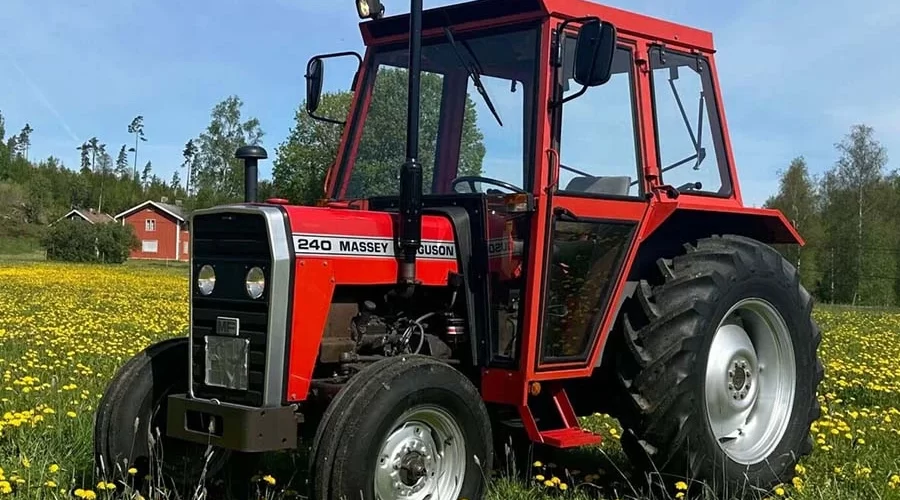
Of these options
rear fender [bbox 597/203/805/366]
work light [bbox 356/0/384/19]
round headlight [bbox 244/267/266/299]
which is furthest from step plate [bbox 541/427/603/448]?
work light [bbox 356/0/384/19]

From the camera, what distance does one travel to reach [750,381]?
5582mm

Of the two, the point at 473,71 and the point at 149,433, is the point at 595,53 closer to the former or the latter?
the point at 473,71

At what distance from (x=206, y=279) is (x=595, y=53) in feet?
6.58

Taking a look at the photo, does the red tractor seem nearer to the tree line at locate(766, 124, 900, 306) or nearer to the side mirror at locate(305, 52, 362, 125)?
the side mirror at locate(305, 52, 362, 125)

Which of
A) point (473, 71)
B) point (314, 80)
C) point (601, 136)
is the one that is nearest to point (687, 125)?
point (601, 136)

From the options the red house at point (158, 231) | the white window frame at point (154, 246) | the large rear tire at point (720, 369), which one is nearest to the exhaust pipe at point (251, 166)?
the large rear tire at point (720, 369)

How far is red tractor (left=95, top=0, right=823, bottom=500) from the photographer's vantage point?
13.8 ft

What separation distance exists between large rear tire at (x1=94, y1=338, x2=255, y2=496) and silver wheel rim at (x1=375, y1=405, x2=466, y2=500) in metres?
0.67

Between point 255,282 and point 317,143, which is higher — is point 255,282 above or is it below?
below

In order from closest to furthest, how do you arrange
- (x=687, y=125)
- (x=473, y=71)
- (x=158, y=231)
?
(x=473, y=71), (x=687, y=125), (x=158, y=231)

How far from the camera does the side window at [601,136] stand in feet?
16.1

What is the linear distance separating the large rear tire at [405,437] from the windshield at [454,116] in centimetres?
115

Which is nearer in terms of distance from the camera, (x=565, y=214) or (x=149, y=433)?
(x=149, y=433)

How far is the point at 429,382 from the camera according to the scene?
4133mm
